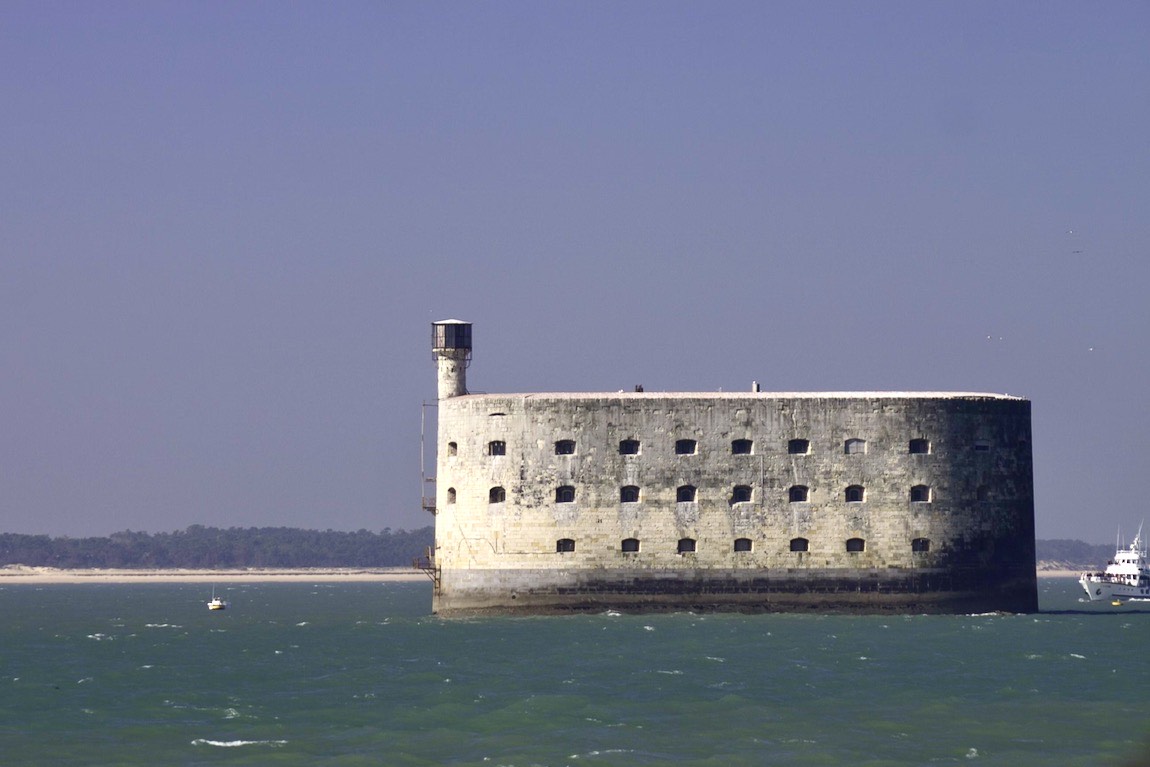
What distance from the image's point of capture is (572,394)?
5359cm

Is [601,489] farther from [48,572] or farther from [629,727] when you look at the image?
[48,572]

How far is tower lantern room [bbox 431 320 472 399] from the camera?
2233 inches

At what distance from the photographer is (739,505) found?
173ft

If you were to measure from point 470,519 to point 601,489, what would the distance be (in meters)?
4.00

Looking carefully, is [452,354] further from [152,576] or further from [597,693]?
[152,576]

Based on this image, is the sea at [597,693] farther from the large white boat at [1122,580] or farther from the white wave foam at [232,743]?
the large white boat at [1122,580]

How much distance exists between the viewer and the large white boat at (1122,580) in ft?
→ 263

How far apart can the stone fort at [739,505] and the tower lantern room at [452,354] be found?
3.90m

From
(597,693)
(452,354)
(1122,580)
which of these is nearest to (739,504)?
(452,354)

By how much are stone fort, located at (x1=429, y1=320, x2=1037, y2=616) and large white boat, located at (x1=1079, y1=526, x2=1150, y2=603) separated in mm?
29380

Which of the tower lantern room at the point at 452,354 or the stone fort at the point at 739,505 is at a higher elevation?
the tower lantern room at the point at 452,354

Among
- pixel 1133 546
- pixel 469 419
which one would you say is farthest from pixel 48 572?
pixel 469 419

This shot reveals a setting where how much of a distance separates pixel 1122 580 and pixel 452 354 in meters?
→ 39.3

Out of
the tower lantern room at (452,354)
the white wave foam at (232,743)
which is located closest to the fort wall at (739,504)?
the tower lantern room at (452,354)
